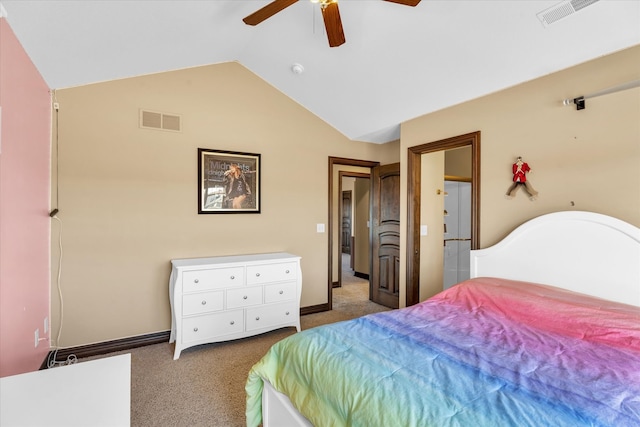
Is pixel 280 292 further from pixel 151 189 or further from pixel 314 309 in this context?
pixel 151 189

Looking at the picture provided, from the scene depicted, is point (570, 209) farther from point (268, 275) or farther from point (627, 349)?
point (268, 275)

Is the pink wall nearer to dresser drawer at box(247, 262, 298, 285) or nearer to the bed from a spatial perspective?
the bed

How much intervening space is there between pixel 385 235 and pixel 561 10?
119 inches

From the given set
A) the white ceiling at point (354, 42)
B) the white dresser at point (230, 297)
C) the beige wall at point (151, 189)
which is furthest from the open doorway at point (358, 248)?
the white ceiling at point (354, 42)

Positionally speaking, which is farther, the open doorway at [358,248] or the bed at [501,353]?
the open doorway at [358,248]

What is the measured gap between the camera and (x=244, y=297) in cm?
318

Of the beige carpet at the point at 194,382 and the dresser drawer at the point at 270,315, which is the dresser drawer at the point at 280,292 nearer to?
the dresser drawer at the point at 270,315

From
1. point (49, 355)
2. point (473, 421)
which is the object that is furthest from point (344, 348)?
point (49, 355)

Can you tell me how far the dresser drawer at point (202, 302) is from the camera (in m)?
2.90

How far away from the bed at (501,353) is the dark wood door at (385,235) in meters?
1.84

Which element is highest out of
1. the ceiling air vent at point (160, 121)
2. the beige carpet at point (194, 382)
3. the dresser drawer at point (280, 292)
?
the ceiling air vent at point (160, 121)

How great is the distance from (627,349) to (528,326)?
40cm

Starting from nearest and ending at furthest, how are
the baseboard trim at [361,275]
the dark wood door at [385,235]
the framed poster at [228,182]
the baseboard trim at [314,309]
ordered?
1. the framed poster at [228,182]
2. the baseboard trim at [314,309]
3. the dark wood door at [385,235]
4. the baseboard trim at [361,275]

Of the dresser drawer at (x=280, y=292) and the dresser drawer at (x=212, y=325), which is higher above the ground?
the dresser drawer at (x=280, y=292)
